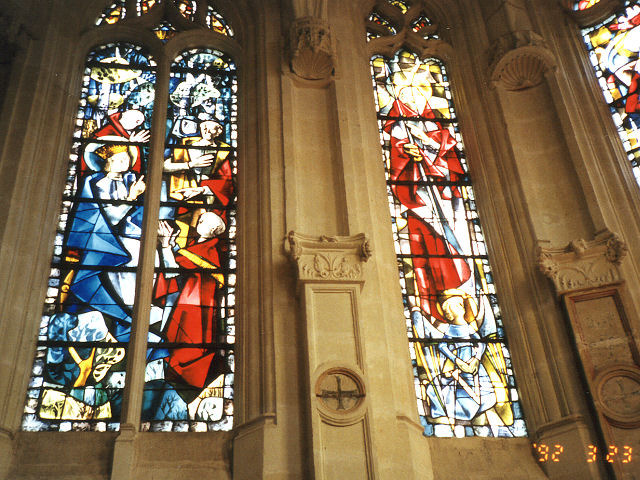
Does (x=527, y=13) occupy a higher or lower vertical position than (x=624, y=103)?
higher

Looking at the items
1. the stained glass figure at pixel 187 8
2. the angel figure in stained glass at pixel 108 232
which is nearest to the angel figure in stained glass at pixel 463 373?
the angel figure in stained glass at pixel 108 232

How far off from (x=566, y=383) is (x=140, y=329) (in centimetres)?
399

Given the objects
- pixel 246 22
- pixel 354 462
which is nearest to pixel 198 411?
pixel 354 462

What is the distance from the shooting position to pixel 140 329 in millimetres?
8016

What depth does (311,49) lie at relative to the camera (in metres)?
9.53

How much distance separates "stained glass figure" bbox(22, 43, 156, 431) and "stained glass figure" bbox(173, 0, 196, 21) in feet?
2.68

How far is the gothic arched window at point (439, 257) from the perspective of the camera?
822cm

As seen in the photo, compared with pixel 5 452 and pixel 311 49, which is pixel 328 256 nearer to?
pixel 311 49

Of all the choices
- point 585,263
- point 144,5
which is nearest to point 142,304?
point 585,263

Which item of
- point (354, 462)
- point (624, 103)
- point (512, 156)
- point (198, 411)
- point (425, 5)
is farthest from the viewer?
point (425, 5)

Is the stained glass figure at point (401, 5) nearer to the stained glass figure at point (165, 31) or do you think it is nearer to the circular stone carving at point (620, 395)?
the stained glass figure at point (165, 31)

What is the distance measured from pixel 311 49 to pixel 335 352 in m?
3.80

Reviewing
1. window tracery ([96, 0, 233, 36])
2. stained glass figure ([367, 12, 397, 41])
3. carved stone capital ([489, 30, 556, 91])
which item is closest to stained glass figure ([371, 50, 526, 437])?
stained glass figure ([367, 12, 397, 41])

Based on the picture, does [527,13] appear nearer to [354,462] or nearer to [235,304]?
[235,304]
